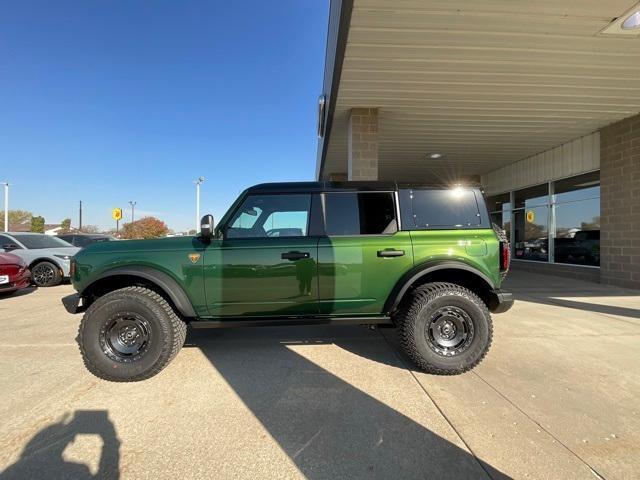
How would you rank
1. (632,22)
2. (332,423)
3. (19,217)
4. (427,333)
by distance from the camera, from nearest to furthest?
(332,423), (427,333), (632,22), (19,217)

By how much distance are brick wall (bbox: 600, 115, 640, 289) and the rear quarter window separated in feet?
22.6

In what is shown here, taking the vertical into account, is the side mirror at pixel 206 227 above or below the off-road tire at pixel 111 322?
above

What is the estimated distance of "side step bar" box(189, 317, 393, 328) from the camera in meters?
3.54

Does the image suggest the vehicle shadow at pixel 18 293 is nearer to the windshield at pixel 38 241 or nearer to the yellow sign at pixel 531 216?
the windshield at pixel 38 241

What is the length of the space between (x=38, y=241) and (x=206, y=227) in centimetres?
927

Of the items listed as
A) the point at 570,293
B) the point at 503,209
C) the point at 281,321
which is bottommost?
the point at 570,293

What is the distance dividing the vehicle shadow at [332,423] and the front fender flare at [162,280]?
754 mm

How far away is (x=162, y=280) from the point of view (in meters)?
3.40

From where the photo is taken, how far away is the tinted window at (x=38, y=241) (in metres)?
9.29

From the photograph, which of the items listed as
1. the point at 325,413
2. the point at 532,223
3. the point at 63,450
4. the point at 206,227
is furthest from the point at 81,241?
the point at 532,223

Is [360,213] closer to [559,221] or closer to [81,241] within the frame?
[559,221]

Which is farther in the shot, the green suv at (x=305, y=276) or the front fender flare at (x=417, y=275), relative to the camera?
the front fender flare at (x=417, y=275)

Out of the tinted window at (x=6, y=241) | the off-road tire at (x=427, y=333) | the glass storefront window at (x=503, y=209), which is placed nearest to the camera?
the off-road tire at (x=427, y=333)

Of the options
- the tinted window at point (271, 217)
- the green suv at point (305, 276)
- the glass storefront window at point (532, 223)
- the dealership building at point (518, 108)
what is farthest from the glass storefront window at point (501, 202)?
the tinted window at point (271, 217)
